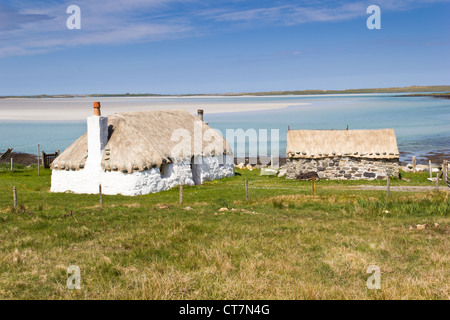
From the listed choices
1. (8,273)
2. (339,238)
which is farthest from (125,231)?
(339,238)

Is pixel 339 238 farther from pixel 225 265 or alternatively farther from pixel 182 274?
pixel 182 274

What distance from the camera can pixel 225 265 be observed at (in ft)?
32.0

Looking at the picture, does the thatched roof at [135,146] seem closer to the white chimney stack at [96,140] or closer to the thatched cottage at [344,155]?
the white chimney stack at [96,140]

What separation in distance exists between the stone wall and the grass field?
39.5ft

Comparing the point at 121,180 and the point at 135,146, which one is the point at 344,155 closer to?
the point at 135,146

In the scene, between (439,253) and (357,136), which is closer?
(439,253)

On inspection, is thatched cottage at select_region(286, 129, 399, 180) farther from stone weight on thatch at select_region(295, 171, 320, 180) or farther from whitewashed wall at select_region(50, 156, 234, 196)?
whitewashed wall at select_region(50, 156, 234, 196)

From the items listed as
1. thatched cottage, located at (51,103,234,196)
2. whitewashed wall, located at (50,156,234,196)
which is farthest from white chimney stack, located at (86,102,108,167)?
whitewashed wall, located at (50,156,234,196)

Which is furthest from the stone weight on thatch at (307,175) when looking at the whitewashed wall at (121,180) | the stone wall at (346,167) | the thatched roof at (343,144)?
the whitewashed wall at (121,180)

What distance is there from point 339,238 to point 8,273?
8.73 meters

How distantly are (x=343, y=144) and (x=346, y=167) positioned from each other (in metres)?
1.76

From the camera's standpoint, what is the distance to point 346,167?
3259 centimetres

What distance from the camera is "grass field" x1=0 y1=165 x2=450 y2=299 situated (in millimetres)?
8211

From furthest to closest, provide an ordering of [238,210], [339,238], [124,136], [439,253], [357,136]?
[357,136] → [124,136] → [238,210] → [339,238] → [439,253]
